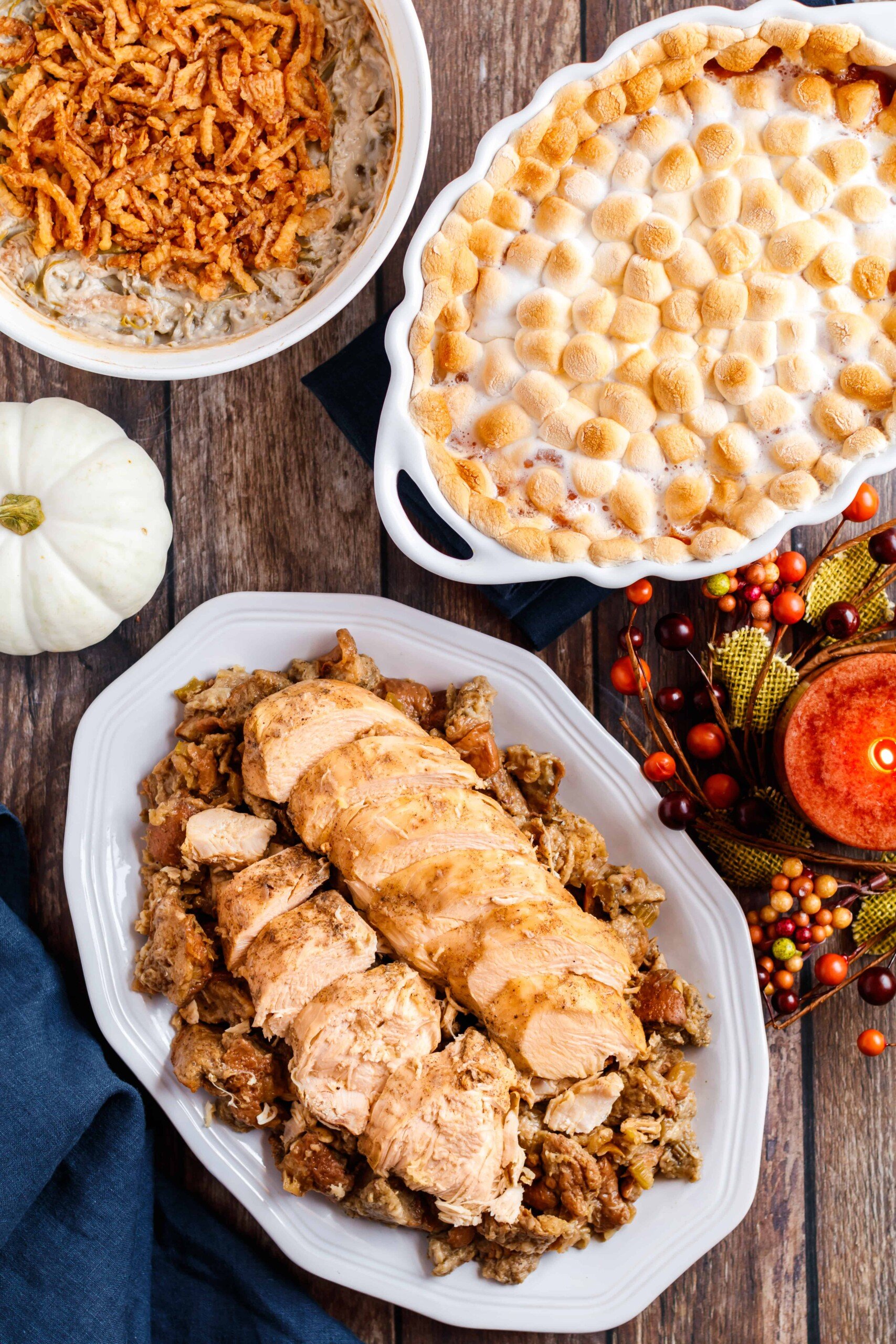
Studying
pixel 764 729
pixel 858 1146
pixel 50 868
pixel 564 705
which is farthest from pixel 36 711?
pixel 858 1146

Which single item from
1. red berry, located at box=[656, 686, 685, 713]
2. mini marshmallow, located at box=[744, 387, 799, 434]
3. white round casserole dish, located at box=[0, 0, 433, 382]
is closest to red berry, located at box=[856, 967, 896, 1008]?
red berry, located at box=[656, 686, 685, 713]

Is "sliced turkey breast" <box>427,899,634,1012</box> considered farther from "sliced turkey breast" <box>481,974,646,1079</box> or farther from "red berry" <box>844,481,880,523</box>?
"red berry" <box>844,481,880,523</box>

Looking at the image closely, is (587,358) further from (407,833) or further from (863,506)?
(407,833)

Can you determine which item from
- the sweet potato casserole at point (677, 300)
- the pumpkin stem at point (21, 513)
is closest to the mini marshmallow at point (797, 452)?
the sweet potato casserole at point (677, 300)

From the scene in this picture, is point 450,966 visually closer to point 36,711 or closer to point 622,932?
point 622,932

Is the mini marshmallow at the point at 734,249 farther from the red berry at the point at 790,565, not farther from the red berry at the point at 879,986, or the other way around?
the red berry at the point at 879,986
